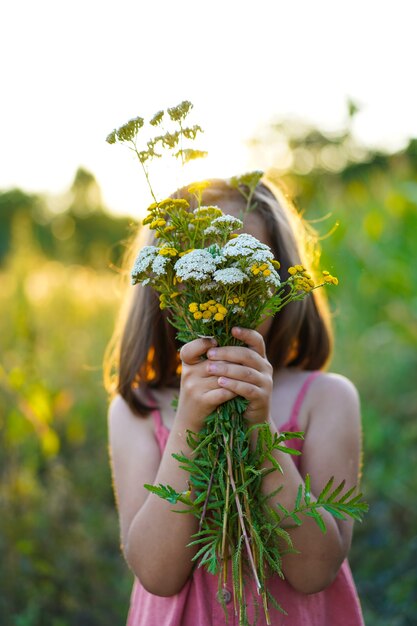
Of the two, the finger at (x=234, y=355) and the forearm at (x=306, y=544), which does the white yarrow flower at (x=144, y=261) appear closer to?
the finger at (x=234, y=355)

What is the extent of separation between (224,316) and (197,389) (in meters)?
0.18

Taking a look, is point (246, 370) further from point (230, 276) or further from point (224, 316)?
point (230, 276)

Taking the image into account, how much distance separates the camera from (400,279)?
14.0 feet

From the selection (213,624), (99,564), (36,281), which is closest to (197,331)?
(213,624)

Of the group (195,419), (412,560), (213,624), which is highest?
(195,419)

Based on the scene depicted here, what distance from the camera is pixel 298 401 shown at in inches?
66.4

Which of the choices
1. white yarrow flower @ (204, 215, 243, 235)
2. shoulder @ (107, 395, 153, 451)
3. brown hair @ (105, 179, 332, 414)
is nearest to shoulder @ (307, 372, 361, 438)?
brown hair @ (105, 179, 332, 414)

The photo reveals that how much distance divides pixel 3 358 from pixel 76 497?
3.33 feet

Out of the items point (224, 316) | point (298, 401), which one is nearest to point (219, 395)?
point (224, 316)

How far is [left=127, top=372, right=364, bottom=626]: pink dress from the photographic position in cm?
152

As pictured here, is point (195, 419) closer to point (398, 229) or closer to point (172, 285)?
point (172, 285)

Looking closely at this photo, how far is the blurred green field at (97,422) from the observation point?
280 cm

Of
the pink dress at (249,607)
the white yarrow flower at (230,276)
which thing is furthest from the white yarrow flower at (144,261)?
the pink dress at (249,607)

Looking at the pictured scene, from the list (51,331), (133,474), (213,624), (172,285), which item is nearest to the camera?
(172,285)
